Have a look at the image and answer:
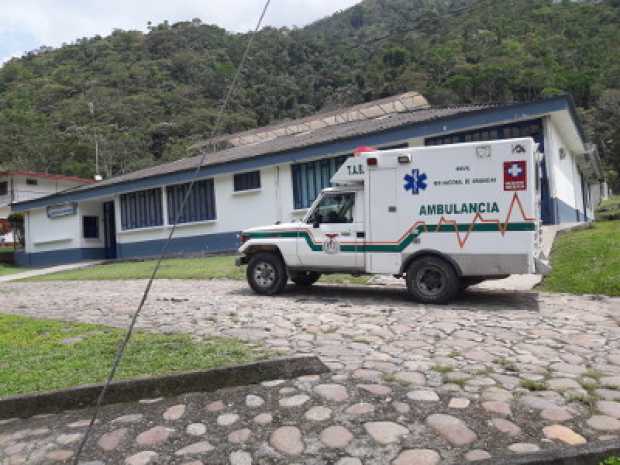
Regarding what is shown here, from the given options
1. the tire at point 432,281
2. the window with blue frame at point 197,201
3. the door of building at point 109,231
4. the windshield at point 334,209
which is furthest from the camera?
the door of building at point 109,231

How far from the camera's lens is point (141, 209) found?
71.8ft

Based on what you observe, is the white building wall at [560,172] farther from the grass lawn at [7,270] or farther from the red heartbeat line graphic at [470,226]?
the grass lawn at [7,270]

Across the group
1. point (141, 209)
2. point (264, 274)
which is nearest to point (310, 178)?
point (141, 209)

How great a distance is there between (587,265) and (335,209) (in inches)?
194

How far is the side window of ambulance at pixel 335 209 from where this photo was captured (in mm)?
8609

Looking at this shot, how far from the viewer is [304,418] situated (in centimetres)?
350

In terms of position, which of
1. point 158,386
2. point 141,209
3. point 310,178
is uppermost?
point 310,178

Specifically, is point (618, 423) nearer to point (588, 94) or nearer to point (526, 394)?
point (526, 394)

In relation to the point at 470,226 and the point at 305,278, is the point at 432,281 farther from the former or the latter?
the point at 305,278

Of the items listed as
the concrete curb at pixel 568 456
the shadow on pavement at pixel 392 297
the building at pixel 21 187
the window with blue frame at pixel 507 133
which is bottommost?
the concrete curb at pixel 568 456

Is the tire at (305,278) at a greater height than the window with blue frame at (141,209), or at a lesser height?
lesser

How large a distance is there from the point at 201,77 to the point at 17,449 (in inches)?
1857

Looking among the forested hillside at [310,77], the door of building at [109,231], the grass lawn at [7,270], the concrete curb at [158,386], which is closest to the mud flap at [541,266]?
the concrete curb at [158,386]

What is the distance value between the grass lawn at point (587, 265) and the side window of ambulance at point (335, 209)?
3821 millimetres
